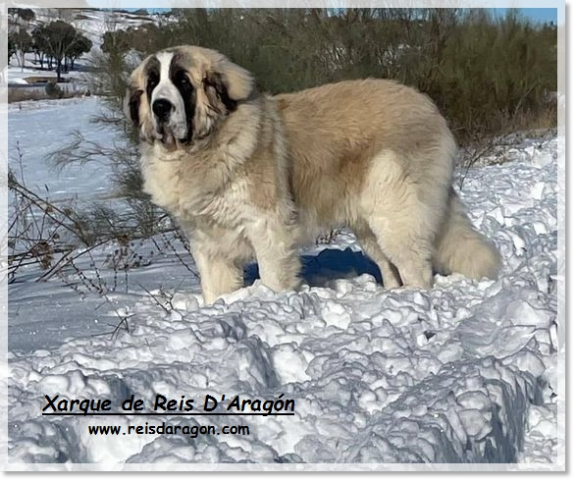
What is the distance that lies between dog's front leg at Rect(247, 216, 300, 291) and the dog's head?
0.66m

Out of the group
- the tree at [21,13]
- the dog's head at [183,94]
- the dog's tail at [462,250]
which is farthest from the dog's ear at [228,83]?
the tree at [21,13]

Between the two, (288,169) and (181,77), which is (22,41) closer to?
(181,77)

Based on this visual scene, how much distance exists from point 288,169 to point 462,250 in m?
1.29

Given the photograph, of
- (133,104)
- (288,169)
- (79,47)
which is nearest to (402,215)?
(288,169)

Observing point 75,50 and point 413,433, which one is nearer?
point 413,433

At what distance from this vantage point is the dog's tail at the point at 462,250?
5324 mm

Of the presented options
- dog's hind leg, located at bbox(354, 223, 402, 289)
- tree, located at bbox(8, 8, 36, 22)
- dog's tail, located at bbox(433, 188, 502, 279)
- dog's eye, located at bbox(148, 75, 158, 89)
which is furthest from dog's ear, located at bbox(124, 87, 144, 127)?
tree, located at bbox(8, 8, 36, 22)

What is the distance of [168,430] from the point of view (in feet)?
9.52

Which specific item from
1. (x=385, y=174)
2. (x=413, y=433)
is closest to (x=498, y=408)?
(x=413, y=433)

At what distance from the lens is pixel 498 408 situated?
3016mm

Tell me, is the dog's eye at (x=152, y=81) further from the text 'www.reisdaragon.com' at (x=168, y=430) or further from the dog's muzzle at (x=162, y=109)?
the text 'www.reisdaragon.com' at (x=168, y=430)

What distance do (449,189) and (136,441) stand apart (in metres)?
3.20

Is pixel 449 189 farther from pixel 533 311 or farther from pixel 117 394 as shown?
pixel 117 394

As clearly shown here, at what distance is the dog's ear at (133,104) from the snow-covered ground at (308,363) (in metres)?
1.13
